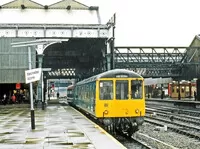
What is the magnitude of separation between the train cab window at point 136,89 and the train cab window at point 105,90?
88 cm

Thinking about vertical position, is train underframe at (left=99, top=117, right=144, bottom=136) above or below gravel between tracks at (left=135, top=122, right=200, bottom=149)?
above

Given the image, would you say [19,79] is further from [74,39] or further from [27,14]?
[27,14]

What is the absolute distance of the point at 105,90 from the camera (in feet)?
58.3

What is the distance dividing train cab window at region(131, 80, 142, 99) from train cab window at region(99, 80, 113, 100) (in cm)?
88

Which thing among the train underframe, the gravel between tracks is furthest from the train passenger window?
the gravel between tracks

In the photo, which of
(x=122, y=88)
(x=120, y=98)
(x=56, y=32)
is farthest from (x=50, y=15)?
(x=120, y=98)

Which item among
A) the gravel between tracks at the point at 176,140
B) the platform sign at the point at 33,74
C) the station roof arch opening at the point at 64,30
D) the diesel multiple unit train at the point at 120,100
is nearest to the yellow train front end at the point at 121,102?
the diesel multiple unit train at the point at 120,100

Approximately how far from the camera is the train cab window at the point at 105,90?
1764 centimetres

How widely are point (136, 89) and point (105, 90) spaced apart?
1298 mm

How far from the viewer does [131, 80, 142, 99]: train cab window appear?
17594 millimetres

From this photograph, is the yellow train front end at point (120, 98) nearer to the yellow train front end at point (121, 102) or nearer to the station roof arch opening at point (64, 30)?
the yellow train front end at point (121, 102)

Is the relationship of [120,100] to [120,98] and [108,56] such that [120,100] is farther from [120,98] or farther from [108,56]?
[108,56]

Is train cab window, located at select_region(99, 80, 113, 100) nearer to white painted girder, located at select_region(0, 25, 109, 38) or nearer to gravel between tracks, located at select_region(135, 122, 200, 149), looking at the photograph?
gravel between tracks, located at select_region(135, 122, 200, 149)

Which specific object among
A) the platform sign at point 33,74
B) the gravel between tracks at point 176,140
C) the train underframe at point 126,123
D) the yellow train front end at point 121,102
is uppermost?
the platform sign at point 33,74
